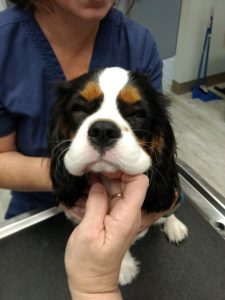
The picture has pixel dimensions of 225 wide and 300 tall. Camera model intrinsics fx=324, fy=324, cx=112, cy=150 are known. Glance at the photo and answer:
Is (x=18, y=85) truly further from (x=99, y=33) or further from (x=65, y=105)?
(x=99, y=33)

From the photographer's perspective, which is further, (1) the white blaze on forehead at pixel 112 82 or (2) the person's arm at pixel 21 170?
(2) the person's arm at pixel 21 170

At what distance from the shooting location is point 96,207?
1.86ft

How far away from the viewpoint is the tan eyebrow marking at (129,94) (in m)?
0.65

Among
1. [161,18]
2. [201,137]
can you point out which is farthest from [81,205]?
[161,18]

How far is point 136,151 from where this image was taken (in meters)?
0.59

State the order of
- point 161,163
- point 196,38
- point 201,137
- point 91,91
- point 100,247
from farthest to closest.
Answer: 1. point 196,38
2. point 201,137
3. point 161,163
4. point 91,91
5. point 100,247

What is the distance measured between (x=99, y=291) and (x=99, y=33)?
0.67m

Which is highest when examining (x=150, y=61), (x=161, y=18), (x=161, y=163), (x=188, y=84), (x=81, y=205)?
(x=150, y=61)

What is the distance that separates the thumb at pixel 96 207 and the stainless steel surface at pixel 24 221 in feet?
1.01

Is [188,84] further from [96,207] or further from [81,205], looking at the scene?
[96,207]

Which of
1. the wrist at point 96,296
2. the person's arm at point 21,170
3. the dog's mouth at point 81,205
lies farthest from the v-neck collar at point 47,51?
the wrist at point 96,296

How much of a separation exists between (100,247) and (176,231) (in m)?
0.40

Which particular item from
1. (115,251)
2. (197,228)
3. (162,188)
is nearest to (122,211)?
(115,251)

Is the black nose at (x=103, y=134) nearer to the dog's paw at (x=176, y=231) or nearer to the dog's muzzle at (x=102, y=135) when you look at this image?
the dog's muzzle at (x=102, y=135)
